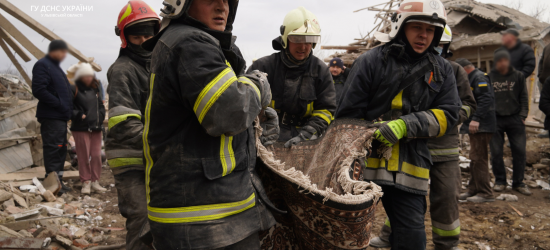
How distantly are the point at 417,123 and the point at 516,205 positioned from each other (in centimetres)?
451

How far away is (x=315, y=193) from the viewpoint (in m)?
1.92

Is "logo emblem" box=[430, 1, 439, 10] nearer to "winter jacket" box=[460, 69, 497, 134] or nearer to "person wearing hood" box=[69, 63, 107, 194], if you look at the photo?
"winter jacket" box=[460, 69, 497, 134]

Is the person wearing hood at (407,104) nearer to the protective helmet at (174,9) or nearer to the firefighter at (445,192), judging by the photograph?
the firefighter at (445,192)

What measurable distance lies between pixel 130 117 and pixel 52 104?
378cm

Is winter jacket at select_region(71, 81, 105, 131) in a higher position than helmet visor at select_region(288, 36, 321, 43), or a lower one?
lower

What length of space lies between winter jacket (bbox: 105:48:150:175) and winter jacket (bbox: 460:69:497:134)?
4672 mm

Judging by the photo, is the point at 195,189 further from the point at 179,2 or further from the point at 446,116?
the point at 446,116

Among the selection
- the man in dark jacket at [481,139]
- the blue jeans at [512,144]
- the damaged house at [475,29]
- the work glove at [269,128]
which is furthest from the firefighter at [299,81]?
the damaged house at [475,29]

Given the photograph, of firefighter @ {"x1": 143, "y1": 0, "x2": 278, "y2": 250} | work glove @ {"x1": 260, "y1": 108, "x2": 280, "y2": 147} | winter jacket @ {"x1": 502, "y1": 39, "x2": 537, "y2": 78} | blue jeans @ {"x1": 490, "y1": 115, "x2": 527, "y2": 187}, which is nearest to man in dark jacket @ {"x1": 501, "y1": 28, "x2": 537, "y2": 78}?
winter jacket @ {"x1": 502, "y1": 39, "x2": 537, "y2": 78}

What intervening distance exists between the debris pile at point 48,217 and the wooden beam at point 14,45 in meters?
2.25

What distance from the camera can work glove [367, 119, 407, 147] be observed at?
261 centimetres

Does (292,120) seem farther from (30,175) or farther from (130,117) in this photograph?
(30,175)

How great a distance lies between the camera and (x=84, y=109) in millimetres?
6219

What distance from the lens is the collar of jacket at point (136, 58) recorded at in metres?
2.88
